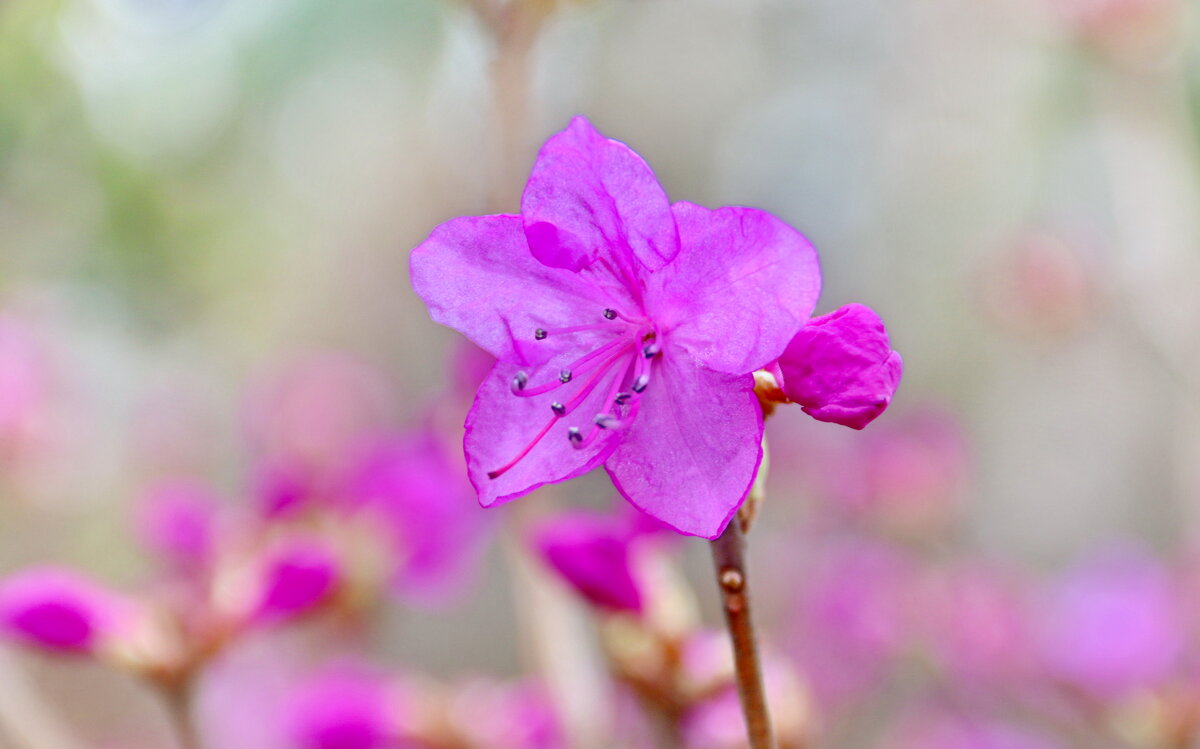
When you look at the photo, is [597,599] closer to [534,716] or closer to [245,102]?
[534,716]

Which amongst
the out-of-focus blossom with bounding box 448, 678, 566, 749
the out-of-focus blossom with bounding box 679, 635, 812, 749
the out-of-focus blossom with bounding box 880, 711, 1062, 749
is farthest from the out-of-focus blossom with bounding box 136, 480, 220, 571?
the out-of-focus blossom with bounding box 880, 711, 1062, 749

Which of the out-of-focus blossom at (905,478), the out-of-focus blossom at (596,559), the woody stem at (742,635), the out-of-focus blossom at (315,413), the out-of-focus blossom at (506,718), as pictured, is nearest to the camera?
the woody stem at (742,635)

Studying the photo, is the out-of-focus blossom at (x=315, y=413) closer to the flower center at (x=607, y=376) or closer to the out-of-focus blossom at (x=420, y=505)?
the out-of-focus blossom at (x=420, y=505)

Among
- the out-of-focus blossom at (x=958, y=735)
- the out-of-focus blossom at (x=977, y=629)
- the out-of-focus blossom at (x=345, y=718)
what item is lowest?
the out-of-focus blossom at (x=958, y=735)

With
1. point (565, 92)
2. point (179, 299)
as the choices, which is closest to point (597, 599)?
point (179, 299)

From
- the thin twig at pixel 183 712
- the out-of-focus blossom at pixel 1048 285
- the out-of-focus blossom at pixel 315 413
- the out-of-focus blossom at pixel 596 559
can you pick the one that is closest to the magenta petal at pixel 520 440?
the out-of-focus blossom at pixel 596 559

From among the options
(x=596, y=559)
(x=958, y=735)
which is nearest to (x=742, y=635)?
(x=596, y=559)

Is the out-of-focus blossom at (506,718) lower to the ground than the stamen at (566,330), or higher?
lower
